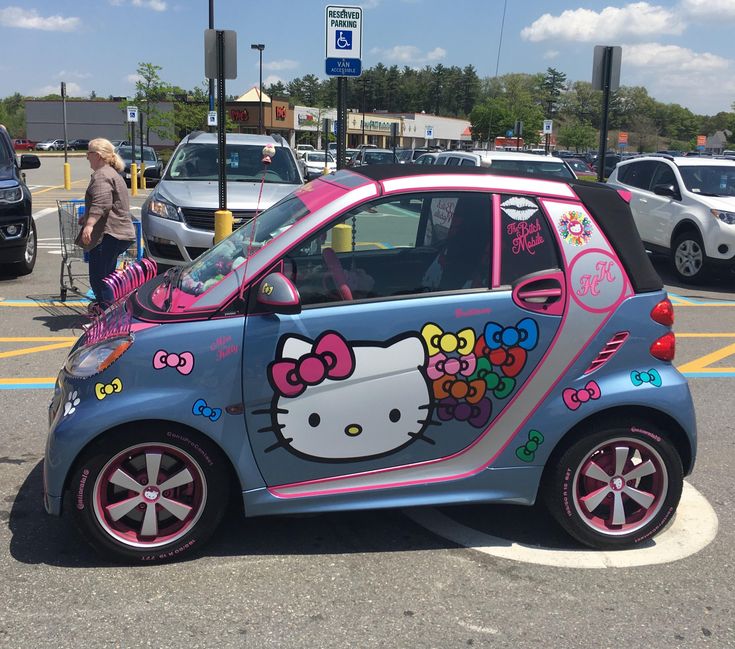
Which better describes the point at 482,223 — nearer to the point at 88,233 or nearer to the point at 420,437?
the point at 420,437

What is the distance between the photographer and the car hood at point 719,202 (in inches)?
454

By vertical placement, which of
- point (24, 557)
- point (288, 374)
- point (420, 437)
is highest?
point (288, 374)

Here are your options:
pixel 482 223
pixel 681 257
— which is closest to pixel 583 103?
pixel 681 257

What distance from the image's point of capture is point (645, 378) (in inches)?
148

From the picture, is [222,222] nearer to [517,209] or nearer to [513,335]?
[517,209]

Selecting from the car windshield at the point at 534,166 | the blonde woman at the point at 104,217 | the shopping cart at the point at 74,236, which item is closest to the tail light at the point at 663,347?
the blonde woman at the point at 104,217

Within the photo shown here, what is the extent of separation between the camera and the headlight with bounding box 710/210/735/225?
1141 centimetres

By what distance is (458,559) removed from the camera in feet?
12.3

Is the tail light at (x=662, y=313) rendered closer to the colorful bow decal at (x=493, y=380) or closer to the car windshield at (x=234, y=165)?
the colorful bow decal at (x=493, y=380)

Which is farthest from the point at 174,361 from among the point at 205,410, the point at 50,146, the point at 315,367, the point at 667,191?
the point at 50,146

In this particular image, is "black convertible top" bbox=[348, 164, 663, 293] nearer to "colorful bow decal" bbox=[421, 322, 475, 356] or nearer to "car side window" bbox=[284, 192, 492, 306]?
"car side window" bbox=[284, 192, 492, 306]

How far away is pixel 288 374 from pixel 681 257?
10.2m

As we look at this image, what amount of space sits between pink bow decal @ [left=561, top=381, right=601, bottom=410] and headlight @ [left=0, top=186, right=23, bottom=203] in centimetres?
892

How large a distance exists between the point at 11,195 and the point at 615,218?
890 centimetres
